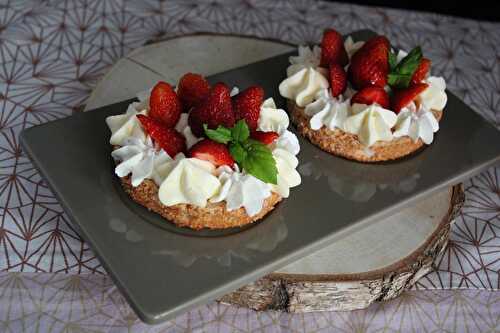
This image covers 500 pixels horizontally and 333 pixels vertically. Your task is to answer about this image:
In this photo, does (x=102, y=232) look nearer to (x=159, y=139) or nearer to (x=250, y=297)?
(x=159, y=139)

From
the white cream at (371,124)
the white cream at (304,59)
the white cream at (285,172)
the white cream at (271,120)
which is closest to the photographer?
the white cream at (285,172)

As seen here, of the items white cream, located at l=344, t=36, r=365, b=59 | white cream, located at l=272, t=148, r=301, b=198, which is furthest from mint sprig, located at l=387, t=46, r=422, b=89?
Answer: white cream, located at l=272, t=148, r=301, b=198

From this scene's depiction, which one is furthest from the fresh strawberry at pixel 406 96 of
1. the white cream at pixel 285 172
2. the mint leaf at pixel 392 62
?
the white cream at pixel 285 172

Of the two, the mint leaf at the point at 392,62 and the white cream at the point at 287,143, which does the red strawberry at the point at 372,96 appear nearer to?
the mint leaf at the point at 392,62

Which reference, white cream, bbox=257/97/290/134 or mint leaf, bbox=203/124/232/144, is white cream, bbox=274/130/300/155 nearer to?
white cream, bbox=257/97/290/134

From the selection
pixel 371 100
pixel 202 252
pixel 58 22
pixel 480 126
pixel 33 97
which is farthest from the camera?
pixel 58 22

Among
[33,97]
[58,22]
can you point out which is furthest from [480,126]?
[58,22]
